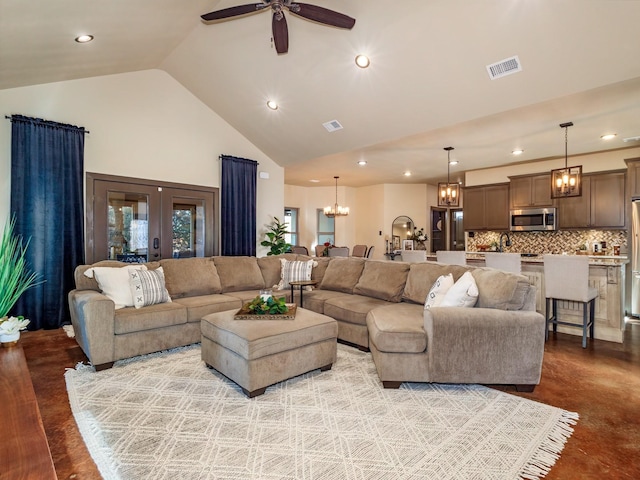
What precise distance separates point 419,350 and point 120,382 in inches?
99.6

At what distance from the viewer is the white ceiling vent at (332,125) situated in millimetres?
5188

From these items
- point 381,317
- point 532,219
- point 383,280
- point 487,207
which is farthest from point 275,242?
point 532,219

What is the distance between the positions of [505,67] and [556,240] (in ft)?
15.8

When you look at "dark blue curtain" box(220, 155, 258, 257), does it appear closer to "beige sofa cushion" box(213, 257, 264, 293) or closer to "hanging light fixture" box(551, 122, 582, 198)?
"beige sofa cushion" box(213, 257, 264, 293)

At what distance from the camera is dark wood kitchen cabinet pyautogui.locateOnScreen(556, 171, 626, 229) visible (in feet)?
19.0

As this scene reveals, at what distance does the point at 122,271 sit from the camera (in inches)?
143

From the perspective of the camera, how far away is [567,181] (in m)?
4.79

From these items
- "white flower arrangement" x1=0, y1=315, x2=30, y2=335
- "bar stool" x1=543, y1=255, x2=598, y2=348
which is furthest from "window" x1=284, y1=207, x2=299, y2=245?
"white flower arrangement" x1=0, y1=315, x2=30, y2=335

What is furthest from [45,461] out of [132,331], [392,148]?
[392,148]

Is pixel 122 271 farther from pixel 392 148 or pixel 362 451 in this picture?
pixel 392 148

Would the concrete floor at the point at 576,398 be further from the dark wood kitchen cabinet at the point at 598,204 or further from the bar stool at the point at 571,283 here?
the dark wood kitchen cabinet at the point at 598,204

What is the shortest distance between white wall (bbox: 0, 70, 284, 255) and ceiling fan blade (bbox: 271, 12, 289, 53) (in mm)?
3105

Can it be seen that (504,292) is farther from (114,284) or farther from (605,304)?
(114,284)

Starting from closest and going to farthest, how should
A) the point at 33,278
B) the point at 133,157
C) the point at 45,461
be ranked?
the point at 45,461, the point at 33,278, the point at 133,157
